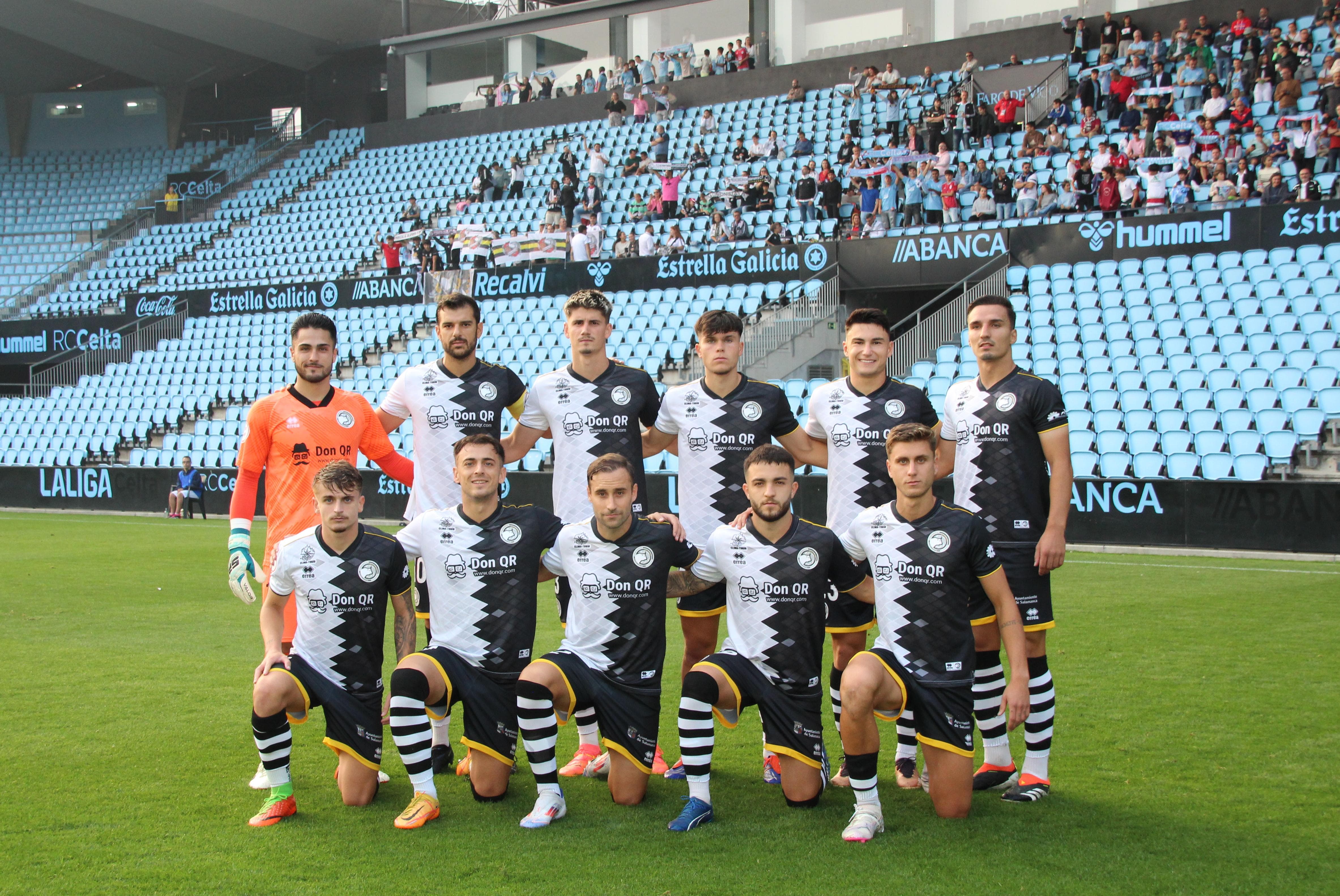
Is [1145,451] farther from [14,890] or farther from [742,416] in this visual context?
[14,890]

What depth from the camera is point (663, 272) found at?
22.4 meters

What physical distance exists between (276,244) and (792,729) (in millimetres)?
29831

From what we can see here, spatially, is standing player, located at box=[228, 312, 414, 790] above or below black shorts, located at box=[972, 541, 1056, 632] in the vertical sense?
above

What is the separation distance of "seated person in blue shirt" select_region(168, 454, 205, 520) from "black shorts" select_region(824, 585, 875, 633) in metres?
17.8

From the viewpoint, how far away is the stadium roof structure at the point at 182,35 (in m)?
A: 33.6

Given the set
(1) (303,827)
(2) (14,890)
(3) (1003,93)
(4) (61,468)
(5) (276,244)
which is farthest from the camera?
(5) (276,244)

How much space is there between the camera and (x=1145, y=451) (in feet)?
47.0

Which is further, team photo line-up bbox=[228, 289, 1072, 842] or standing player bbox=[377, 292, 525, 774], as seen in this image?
standing player bbox=[377, 292, 525, 774]

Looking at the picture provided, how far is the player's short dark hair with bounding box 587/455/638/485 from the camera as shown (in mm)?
4957

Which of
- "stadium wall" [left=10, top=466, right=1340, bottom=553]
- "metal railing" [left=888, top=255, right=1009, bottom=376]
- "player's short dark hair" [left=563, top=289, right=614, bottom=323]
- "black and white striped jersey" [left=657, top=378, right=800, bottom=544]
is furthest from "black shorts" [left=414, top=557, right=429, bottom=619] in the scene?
"metal railing" [left=888, top=255, right=1009, bottom=376]

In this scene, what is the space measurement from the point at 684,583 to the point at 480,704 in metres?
1.01

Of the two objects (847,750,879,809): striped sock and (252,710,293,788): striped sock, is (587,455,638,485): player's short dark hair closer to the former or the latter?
(847,750,879,809): striped sock

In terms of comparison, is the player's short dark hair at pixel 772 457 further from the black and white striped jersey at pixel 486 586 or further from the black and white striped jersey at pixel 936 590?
the black and white striped jersey at pixel 486 586

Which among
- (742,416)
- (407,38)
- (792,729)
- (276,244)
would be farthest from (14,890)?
(407,38)
